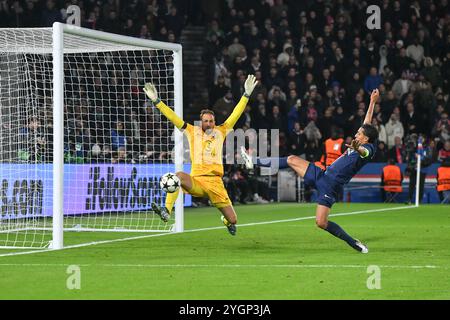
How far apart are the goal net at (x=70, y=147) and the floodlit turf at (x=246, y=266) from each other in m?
1.10

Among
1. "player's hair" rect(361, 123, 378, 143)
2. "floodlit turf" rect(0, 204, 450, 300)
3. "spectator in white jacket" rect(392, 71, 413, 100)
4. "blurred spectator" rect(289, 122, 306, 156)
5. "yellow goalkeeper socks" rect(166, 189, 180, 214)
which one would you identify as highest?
"spectator in white jacket" rect(392, 71, 413, 100)

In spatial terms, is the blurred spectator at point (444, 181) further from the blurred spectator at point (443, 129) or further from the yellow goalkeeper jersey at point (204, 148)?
the yellow goalkeeper jersey at point (204, 148)

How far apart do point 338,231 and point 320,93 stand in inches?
630

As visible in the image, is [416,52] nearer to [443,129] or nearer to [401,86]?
[401,86]

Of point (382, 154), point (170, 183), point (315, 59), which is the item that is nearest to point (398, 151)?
point (382, 154)

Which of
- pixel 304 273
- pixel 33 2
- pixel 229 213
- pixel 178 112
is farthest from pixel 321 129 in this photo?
pixel 304 273

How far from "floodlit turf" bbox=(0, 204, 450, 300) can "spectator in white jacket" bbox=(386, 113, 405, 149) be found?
10.0m

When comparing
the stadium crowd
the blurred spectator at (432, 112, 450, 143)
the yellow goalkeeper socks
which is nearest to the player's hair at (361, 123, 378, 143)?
the yellow goalkeeper socks

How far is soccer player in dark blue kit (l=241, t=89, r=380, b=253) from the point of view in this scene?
45.0 ft

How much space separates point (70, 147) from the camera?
20.3 meters

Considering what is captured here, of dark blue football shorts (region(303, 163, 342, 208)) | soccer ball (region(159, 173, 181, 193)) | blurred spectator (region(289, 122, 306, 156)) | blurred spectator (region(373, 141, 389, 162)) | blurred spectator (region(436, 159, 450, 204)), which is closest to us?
dark blue football shorts (region(303, 163, 342, 208))

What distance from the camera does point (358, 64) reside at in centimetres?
2945

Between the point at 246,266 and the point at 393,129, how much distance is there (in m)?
16.9

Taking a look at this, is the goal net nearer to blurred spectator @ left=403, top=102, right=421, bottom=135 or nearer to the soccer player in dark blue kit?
the soccer player in dark blue kit
